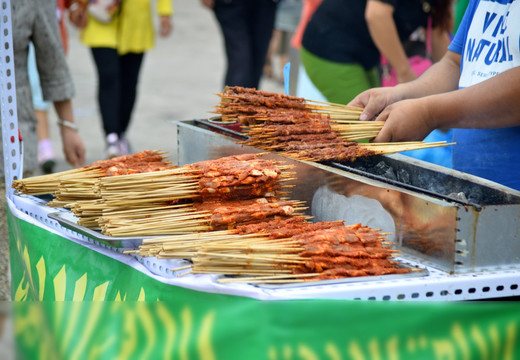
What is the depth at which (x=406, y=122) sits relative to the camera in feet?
8.77

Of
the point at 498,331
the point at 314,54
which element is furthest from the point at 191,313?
the point at 314,54

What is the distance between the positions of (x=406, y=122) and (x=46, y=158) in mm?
4268

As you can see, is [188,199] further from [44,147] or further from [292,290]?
[44,147]

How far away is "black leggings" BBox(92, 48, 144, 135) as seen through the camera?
250 inches

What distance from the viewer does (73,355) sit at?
70.3 inches

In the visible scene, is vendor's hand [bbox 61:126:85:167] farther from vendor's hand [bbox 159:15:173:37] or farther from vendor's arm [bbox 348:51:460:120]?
vendor's hand [bbox 159:15:173:37]

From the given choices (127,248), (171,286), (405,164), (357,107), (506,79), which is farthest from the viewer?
(357,107)

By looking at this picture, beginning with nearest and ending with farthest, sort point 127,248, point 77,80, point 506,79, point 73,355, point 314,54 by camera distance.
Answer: point 73,355
point 127,248
point 506,79
point 314,54
point 77,80

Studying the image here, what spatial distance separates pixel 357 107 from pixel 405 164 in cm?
52

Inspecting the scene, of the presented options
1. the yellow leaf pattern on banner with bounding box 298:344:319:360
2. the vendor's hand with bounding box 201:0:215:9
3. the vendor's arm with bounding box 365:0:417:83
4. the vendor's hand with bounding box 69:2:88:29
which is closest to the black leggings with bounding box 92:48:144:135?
the vendor's hand with bounding box 69:2:88:29


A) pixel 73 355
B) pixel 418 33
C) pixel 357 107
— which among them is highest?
pixel 418 33

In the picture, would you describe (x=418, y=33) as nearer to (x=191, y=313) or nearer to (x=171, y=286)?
(x=171, y=286)

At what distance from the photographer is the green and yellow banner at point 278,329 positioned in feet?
5.27

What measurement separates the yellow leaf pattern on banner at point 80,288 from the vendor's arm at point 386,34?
2.79 metres
